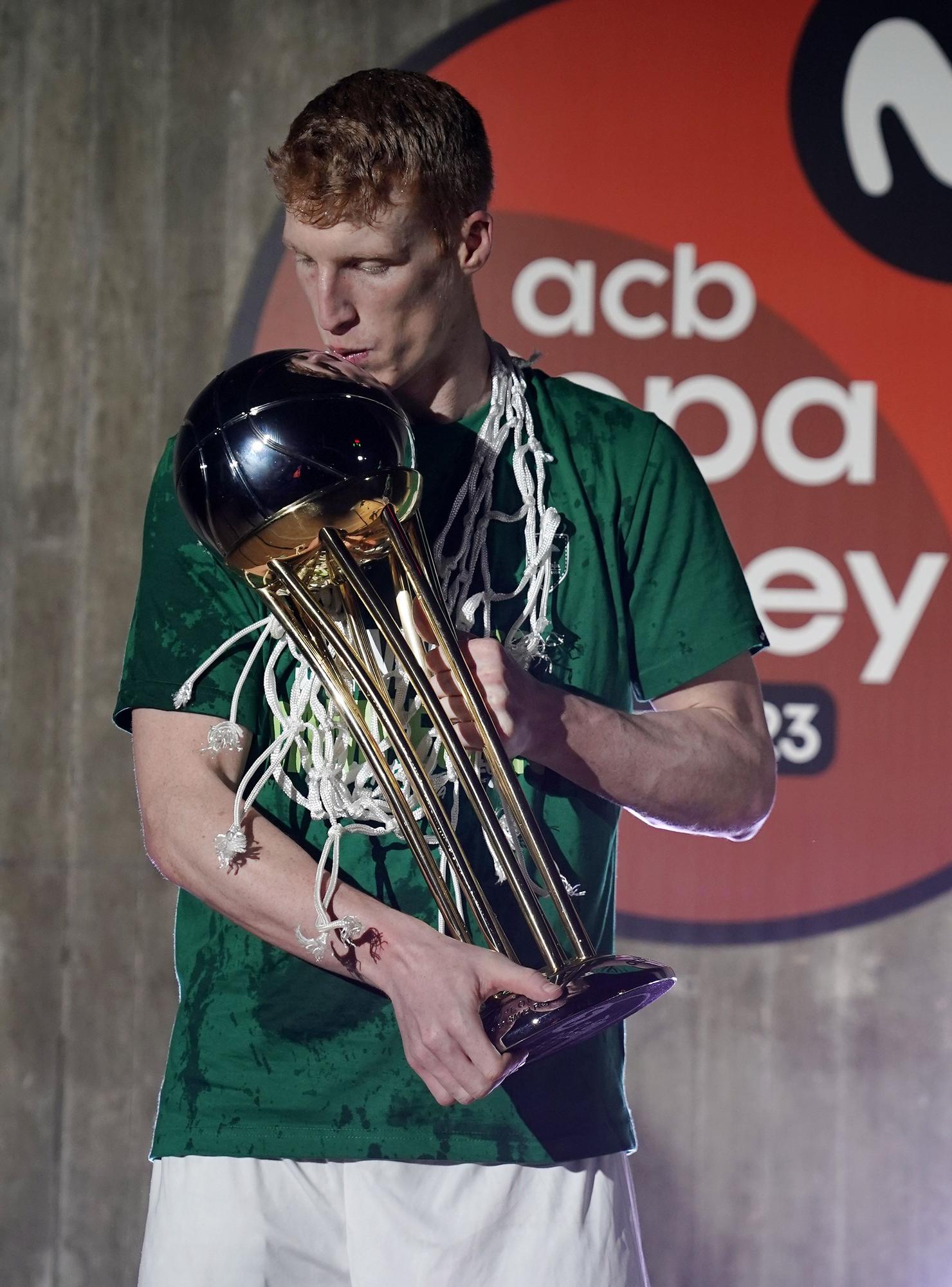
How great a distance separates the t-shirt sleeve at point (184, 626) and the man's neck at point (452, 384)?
0.58 ft

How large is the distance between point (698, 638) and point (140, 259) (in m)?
1.26

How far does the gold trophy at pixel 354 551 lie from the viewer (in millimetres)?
714

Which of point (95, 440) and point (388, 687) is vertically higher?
point (95, 440)

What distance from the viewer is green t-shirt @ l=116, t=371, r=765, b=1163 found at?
2.81ft

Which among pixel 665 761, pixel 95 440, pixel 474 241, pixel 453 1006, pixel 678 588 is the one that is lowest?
pixel 453 1006

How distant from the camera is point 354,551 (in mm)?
775

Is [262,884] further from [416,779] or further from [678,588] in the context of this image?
[678,588]

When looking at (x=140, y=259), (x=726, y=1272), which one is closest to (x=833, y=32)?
(x=140, y=259)

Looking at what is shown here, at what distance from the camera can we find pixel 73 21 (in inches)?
74.2

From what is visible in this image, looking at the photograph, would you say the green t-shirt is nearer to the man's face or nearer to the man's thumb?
the man's face

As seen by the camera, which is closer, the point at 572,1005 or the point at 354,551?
the point at 572,1005

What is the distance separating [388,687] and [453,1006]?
0.23 meters

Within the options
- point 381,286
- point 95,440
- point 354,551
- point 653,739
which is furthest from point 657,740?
point 95,440

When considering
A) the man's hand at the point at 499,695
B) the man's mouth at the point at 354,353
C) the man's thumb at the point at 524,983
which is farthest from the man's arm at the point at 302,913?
the man's mouth at the point at 354,353
